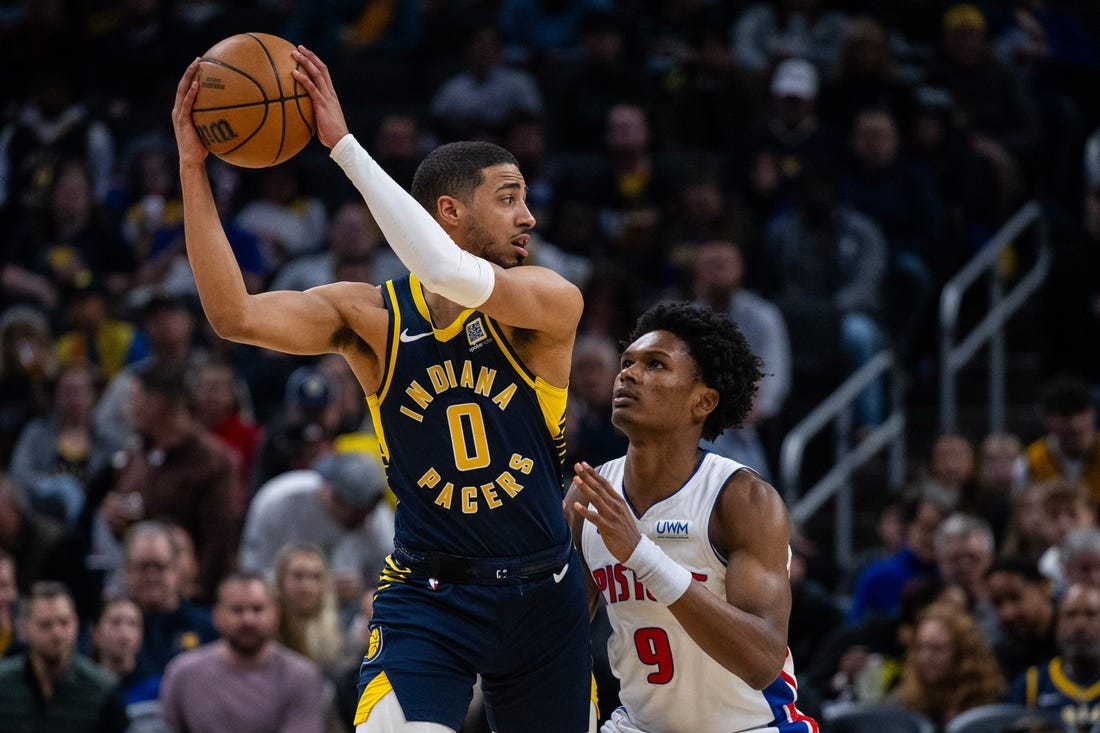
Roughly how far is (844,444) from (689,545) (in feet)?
20.0

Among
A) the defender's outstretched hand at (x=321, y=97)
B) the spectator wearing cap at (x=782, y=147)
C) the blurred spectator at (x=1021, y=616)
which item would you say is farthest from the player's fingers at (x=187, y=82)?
the spectator wearing cap at (x=782, y=147)

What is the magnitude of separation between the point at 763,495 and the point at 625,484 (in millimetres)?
499

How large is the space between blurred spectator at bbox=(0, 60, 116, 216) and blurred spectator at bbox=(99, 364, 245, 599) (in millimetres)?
4424

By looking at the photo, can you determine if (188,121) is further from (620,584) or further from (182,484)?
(182,484)

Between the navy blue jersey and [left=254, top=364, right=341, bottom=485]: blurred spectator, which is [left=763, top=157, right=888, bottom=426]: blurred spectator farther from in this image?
the navy blue jersey

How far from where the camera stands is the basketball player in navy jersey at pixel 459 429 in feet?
15.9

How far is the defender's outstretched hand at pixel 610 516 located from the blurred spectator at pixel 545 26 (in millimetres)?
9528

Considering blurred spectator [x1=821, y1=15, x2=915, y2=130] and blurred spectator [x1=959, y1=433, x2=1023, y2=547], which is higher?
blurred spectator [x1=821, y1=15, x2=915, y2=130]

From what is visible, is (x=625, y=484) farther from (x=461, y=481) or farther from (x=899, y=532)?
(x=899, y=532)

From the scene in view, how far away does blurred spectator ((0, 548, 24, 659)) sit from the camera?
8.78m

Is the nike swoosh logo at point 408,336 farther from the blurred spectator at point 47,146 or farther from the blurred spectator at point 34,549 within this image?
the blurred spectator at point 47,146

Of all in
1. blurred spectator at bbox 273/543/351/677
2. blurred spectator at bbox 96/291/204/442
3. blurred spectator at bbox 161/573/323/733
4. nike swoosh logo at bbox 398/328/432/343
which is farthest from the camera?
blurred spectator at bbox 96/291/204/442

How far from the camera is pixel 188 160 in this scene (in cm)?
483

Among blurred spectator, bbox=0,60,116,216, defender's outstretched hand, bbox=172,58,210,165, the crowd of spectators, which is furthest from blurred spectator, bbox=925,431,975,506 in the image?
blurred spectator, bbox=0,60,116,216
